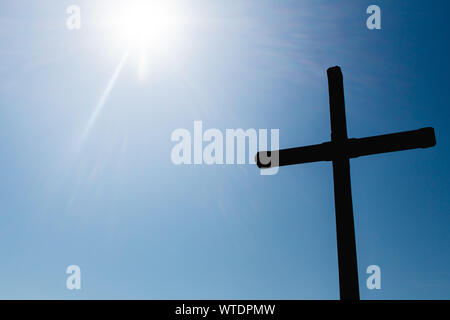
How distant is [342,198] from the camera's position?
13.1 ft

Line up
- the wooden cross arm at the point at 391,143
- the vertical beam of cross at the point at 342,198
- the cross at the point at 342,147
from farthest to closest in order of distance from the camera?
the wooden cross arm at the point at 391,143 → the cross at the point at 342,147 → the vertical beam of cross at the point at 342,198

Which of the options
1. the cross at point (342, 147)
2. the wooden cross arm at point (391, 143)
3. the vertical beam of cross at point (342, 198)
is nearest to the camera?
the vertical beam of cross at point (342, 198)

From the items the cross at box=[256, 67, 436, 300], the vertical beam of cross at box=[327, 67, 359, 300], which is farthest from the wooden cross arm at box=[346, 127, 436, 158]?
the vertical beam of cross at box=[327, 67, 359, 300]

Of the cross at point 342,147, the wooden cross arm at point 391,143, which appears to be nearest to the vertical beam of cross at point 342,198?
the cross at point 342,147

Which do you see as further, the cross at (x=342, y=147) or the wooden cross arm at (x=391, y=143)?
the wooden cross arm at (x=391, y=143)

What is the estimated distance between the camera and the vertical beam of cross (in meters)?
3.61

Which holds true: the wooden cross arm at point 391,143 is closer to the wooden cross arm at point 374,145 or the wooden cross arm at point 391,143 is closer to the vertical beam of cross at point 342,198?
the wooden cross arm at point 374,145

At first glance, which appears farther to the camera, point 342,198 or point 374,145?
point 374,145

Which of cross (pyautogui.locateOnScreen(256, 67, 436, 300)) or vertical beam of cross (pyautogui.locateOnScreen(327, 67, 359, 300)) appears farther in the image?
cross (pyautogui.locateOnScreen(256, 67, 436, 300))

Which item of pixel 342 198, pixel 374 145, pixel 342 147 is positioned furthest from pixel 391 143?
pixel 342 198

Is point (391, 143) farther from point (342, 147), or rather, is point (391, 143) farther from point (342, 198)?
point (342, 198)

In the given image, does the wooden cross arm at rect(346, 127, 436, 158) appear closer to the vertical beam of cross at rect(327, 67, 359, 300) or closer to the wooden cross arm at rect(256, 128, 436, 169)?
Result: the wooden cross arm at rect(256, 128, 436, 169)

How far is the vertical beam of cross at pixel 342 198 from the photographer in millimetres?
3613
